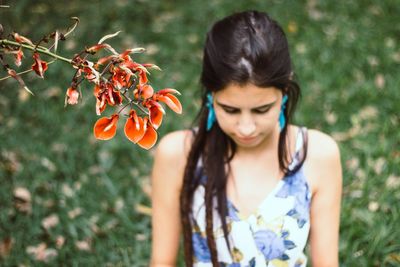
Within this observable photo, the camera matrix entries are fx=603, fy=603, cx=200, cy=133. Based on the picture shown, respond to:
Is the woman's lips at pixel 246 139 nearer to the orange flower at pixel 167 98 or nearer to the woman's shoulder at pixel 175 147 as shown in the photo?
the woman's shoulder at pixel 175 147

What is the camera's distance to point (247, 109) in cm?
159

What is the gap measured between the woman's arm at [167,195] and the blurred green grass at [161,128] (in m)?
0.53

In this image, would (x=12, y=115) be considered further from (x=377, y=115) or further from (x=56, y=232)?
(x=377, y=115)

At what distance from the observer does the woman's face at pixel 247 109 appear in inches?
62.6

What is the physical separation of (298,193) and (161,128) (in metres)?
1.66

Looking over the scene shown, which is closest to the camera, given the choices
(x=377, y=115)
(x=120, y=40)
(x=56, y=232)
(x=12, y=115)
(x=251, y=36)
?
(x=251, y=36)

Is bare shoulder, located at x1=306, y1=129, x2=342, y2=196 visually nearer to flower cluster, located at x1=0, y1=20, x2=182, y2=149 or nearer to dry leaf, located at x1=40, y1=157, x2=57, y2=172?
flower cluster, located at x1=0, y1=20, x2=182, y2=149

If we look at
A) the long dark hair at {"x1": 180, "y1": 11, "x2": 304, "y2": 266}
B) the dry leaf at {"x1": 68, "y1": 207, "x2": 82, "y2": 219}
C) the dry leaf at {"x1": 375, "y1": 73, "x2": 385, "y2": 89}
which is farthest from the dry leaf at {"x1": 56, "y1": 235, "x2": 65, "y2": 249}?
the dry leaf at {"x1": 375, "y1": 73, "x2": 385, "y2": 89}

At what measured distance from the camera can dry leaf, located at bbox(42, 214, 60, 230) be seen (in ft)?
9.05

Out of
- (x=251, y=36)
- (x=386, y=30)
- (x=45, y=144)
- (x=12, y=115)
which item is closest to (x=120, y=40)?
(x=12, y=115)

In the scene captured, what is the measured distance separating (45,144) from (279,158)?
1.90m

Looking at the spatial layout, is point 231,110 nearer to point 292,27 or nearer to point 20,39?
point 20,39

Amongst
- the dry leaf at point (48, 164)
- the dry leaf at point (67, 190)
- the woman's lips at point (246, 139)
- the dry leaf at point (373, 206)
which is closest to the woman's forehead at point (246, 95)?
the woman's lips at point (246, 139)

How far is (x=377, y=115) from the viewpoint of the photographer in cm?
342
